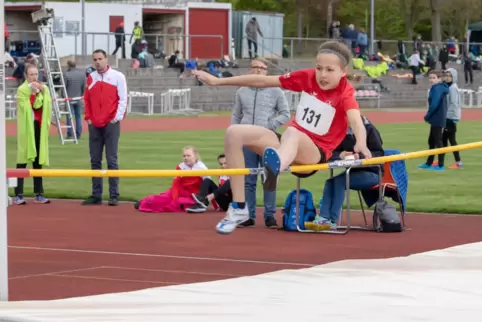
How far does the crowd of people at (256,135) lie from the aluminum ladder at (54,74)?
9288mm

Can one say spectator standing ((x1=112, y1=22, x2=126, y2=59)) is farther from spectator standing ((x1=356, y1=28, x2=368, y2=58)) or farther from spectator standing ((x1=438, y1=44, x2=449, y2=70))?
spectator standing ((x1=438, y1=44, x2=449, y2=70))

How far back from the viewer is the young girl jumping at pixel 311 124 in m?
10.4

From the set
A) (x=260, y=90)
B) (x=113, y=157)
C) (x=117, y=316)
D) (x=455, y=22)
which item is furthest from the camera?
(x=455, y=22)

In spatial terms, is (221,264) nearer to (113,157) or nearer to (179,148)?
(113,157)

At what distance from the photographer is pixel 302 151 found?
10469 mm

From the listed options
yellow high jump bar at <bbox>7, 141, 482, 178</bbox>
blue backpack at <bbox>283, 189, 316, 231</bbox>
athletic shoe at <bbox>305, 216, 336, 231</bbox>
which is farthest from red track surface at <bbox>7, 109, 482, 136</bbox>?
yellow high jump bar at <bbox>7, 141, 482, 178</bbox>

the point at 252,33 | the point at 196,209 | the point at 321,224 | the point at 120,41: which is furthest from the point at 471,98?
the point at 321,224

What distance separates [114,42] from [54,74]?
2132cm

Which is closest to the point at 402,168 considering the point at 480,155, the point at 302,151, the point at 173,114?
the point at 302,151

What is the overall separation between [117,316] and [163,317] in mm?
264

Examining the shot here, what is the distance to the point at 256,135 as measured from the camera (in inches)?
413

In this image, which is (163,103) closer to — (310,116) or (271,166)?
(310,116)

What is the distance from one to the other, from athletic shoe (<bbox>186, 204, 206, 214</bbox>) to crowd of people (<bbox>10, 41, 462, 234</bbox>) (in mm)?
14

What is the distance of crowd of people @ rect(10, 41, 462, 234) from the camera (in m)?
10.5
